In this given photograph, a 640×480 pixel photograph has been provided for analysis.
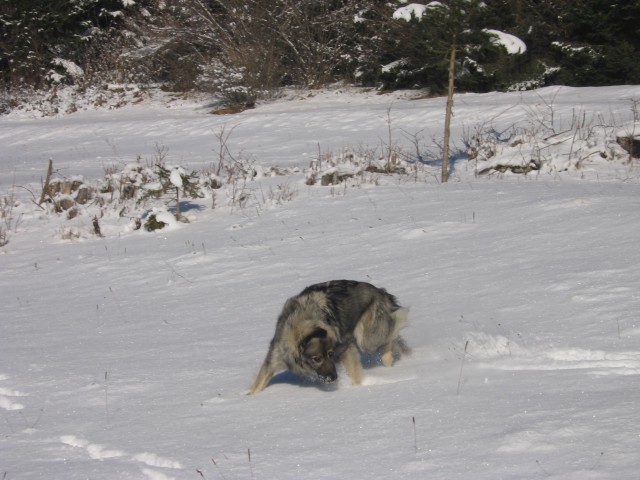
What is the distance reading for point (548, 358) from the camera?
5.41 m

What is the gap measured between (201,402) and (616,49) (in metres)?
20.6

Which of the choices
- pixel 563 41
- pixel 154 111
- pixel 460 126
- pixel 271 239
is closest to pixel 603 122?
pixel 460 126

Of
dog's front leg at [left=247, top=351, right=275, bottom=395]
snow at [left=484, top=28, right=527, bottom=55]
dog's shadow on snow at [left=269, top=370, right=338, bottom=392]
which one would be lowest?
dog's shadow on snow at [left=269, top=370, right=338, bottom=392]

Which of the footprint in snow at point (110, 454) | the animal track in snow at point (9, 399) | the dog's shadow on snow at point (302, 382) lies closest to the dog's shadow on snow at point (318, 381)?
the dog's shadow on snow at point (302, 382)

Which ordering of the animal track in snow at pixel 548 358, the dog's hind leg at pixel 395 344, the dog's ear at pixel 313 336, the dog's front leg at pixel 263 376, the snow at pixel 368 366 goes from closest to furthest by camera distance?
the snow at pixel 368 366, the animal track in snow at pixel 548 358, the dog's ear at pixel 313 336, the dog's front leg at pixel 263 376, the dog's hind leg at pixel 395 344

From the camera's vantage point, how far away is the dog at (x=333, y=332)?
518cm

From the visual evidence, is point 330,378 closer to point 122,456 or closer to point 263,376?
point 263,376

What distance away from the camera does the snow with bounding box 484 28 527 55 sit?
463 inches

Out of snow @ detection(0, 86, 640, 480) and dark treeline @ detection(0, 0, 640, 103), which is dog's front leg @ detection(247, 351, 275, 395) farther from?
dark treeline @ detection(0, 0, 640, 103)

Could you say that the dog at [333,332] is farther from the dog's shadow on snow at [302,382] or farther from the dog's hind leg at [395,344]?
the dog's shadow on snow at [302,382]

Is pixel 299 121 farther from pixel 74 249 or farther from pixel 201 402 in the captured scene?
pixel 201 402

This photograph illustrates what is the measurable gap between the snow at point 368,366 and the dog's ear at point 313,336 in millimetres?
A: 414

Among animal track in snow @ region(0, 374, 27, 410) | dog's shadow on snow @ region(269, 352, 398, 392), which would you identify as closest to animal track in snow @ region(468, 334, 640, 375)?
dog's shadow on snow @ region(269, 352, 398, 392)

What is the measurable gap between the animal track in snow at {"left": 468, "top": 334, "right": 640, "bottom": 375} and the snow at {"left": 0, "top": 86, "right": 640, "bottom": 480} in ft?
0.06
